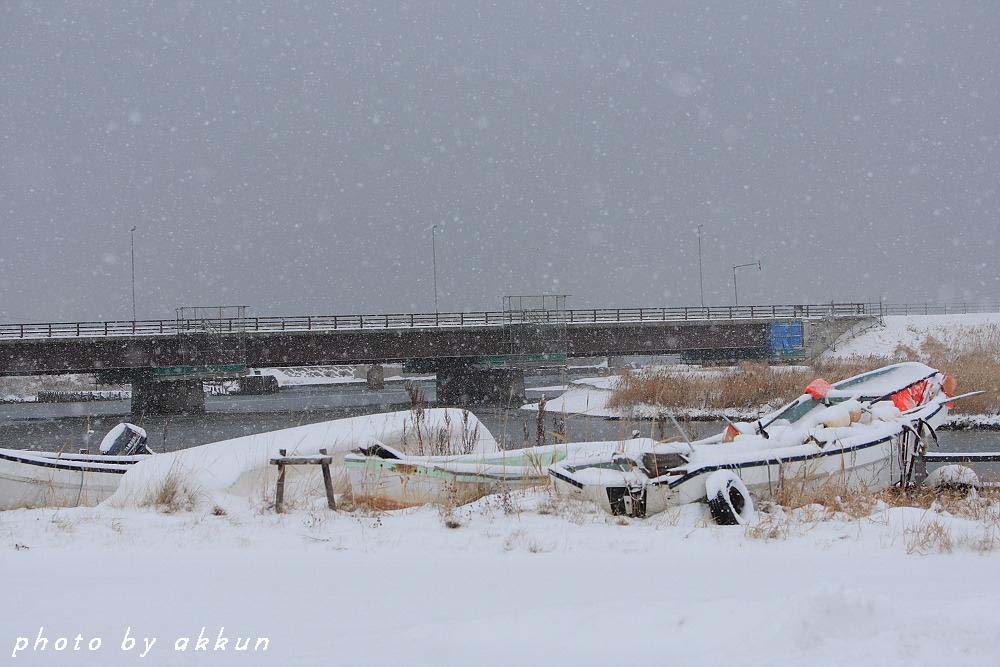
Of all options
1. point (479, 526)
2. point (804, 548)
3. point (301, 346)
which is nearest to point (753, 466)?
point (804, 548)

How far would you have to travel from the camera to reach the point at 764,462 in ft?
31.8

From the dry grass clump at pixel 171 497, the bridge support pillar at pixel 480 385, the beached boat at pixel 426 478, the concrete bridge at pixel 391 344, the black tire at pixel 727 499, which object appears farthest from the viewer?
the bridge support pillar at pixel 480 385

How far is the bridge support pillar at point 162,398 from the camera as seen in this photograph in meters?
47.1

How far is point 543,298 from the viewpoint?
2200 inches

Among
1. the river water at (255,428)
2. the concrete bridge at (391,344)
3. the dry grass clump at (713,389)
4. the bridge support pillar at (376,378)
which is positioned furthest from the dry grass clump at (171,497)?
the bridge support pillar at (376,378)

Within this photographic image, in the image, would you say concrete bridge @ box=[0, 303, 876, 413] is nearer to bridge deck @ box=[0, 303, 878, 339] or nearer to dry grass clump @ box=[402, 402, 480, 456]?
bridge deck @ box=[0, 303, 878, 339]

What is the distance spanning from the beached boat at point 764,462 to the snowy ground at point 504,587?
1.56 ft

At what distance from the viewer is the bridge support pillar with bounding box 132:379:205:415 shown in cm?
4709

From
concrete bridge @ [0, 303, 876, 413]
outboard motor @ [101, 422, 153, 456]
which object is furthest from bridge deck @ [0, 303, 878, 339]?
outboard motor @ [101, 422, 153, 456]

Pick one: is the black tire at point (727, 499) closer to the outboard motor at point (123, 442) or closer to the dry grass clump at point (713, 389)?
the outboard motor at point (123, 442)

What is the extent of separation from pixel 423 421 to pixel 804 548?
7746 mm

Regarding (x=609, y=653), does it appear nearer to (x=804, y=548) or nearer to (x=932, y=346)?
(x=804, y=548)

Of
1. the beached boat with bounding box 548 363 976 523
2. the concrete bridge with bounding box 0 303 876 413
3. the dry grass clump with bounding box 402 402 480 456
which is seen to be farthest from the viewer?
the concrete bridge with bounding box 0 303 876 413

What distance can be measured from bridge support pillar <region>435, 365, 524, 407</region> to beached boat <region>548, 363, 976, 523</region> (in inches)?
1453
